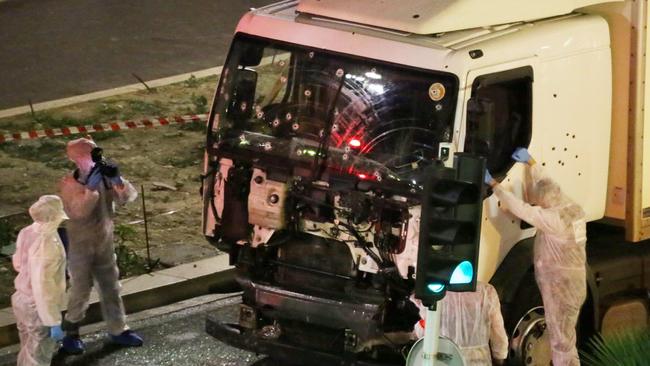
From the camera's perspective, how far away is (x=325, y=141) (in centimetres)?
850

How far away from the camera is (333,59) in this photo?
862 cm

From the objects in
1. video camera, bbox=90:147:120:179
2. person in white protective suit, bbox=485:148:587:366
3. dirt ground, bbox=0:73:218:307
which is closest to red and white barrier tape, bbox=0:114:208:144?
dirt ground, bbox=0:73:218:307

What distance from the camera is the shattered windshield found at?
823 centimetres

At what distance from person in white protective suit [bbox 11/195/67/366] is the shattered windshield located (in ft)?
4.20

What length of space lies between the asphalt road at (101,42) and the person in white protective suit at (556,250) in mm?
10178

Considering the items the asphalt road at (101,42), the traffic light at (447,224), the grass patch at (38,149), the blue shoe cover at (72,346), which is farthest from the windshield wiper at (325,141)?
the asphalt road at (101,42)

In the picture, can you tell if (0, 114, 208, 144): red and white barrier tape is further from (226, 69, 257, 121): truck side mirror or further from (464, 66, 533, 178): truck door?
(464, 66, 533, 178): truck door

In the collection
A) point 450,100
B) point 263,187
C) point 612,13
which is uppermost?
point 612,13

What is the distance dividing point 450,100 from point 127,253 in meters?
4.45

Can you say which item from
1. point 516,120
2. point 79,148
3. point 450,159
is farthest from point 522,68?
point 79,148

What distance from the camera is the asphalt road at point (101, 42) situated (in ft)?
60.1

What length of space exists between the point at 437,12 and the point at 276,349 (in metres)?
2.52

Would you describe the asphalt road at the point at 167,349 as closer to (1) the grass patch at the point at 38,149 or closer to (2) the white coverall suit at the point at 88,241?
(2) the white coverall suit at the point at 88,241

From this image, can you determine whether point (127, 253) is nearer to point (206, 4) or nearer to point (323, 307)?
point (323, 307)
